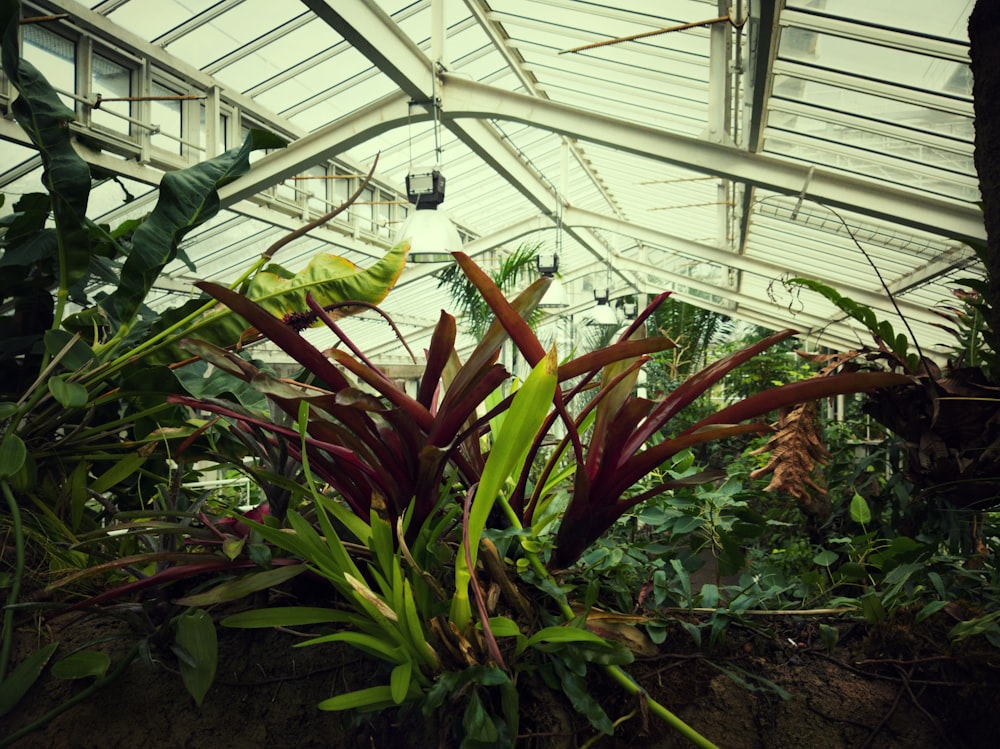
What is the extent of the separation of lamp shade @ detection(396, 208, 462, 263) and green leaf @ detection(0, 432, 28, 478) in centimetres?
353

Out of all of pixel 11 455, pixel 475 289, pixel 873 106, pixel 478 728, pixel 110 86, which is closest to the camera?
pixel 478 728

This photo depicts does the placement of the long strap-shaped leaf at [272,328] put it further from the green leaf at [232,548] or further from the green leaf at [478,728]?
the green leaf at [478,728]

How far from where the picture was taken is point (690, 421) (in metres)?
7.33

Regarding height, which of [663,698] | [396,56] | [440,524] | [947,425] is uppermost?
[396,56]

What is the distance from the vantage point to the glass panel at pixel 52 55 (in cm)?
562

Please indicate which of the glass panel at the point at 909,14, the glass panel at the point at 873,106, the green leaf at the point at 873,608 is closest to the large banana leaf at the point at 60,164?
the green leaf at the point at 873,608

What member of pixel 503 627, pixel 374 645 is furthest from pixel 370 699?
pixel 503 627

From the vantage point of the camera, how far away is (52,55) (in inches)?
227

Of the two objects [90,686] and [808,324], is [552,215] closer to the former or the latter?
[808,324]

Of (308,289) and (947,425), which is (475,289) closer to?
(308,289)

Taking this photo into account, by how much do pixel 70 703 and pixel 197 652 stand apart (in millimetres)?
184

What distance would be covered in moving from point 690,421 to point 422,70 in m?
4.17

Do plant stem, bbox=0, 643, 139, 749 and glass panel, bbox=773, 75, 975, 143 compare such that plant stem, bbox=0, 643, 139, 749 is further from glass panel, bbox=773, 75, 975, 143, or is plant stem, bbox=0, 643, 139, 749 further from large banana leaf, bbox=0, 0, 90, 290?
glass panel, bbox=773, 75, 975, 143

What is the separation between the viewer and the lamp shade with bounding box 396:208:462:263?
4512 millimetres
